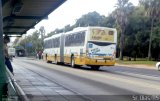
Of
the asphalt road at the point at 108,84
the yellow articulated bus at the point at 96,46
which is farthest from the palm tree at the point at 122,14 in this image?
the asphalt road at the point at 108,84

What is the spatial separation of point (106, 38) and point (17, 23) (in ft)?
31.5

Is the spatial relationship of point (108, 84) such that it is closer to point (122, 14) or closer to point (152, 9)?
point (152, 9)

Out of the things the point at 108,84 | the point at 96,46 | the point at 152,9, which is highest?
the point at 152,9

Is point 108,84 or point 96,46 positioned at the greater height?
point 96,46

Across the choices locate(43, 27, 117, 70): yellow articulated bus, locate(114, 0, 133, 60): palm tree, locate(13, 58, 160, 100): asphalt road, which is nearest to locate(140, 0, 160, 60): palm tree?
locate(114, 0, 133, 60): palm tree

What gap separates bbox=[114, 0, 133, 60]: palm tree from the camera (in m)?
76.4

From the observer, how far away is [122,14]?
76.5 meters

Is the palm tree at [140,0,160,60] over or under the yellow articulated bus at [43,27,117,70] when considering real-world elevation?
over

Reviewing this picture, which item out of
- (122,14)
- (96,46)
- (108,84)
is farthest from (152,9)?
(108,84)

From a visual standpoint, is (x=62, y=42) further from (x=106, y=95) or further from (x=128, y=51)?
(x=128, y=51)

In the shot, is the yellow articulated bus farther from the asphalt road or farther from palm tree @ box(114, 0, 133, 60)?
palm tree @ box(114, 0, 133, 60)

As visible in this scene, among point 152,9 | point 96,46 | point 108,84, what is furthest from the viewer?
point 152,9

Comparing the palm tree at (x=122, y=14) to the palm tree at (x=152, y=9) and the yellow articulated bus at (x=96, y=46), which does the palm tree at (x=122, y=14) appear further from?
the yellow articulated bus at (x=96, y=46)

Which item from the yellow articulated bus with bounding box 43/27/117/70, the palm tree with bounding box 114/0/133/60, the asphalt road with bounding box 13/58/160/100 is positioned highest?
the palm tree with bounding box 114/0/133/60
